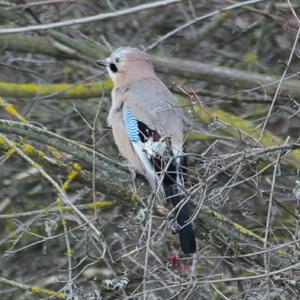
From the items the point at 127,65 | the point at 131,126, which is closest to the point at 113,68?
the point at 127,65

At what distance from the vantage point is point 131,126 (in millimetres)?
6074

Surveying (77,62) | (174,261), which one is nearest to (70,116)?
(77,62)

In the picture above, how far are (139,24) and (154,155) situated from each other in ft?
11.3

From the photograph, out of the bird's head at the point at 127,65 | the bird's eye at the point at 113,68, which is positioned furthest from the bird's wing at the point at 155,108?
the bird's eye at the point at 113,68

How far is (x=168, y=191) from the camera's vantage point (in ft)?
17.7

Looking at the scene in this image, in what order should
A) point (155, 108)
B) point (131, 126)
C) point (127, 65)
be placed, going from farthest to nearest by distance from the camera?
point (127, 65) < point (131, 126) < point (155, 108)

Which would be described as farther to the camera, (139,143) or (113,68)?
(113,68)

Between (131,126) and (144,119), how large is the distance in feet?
0.39

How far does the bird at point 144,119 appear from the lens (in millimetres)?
5379

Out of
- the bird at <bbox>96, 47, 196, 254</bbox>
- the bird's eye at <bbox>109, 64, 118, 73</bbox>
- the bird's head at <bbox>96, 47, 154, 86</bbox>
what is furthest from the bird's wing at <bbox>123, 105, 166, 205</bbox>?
the bird's eye at <bbox>109, 64, 118, 73</bbox>

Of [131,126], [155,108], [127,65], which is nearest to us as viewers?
[155,108]

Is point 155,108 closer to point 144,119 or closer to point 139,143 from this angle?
point 144,119

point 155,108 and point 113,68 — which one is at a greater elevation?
point 155,108

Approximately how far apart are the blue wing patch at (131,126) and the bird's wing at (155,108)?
3 centimetres
